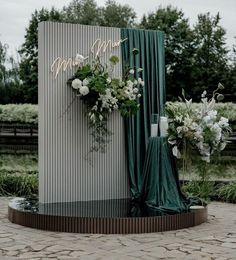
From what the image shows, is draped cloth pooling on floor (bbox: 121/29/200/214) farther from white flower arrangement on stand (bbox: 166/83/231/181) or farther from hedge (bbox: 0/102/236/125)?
hedge (bbox: 0/102/236/125)

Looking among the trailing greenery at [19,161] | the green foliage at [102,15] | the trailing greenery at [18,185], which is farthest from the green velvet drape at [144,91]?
the green foliage at [102,15]

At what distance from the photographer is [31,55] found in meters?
35.2

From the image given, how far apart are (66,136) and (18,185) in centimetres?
280

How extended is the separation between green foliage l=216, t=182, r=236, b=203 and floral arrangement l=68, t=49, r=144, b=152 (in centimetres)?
253

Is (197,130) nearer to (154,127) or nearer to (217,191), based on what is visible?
(154,127)

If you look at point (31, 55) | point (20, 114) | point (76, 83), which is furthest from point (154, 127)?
point (31, 55)

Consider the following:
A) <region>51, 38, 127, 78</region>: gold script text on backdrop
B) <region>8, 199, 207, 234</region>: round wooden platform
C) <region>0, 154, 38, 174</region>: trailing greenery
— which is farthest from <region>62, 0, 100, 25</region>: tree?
<region>8, 199, 207, 234</region>: round wooden platform

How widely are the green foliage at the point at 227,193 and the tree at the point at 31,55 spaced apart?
2442 cm

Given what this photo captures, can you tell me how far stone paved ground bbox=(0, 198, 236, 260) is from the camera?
517 centimetres

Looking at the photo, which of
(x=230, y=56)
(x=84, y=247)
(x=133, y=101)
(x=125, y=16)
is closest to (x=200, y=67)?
(x=230, y=56)

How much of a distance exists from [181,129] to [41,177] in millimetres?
1964

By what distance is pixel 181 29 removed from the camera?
33.3m

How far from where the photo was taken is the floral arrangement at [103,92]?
7176 mm

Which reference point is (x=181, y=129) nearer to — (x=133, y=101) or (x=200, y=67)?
(x=133, y=101)
